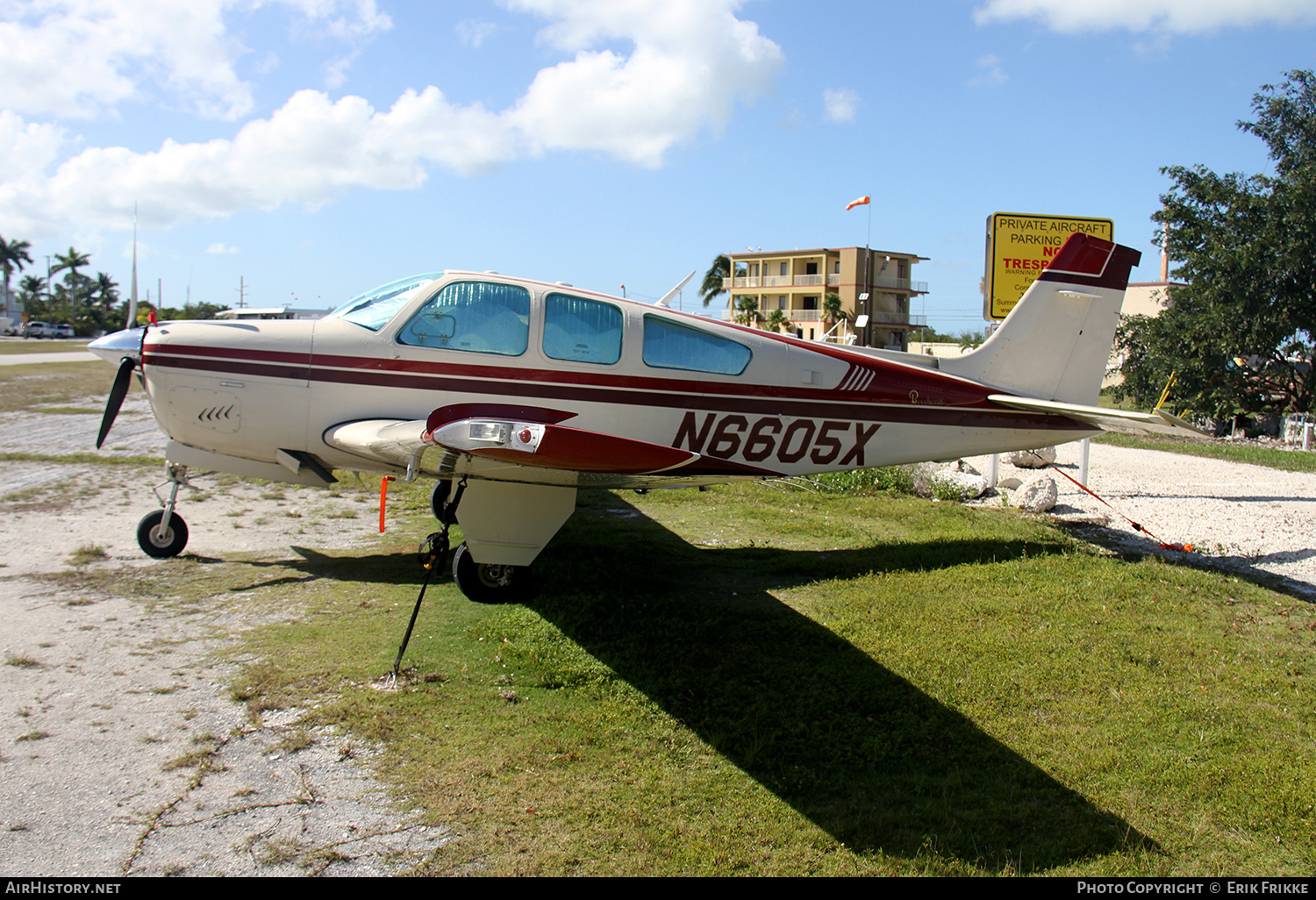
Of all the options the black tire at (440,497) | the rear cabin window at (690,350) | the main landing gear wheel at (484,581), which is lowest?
the main landing gear wheel at (484,581)

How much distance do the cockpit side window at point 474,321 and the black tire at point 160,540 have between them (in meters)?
3.04

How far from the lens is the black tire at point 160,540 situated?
7.13 metres

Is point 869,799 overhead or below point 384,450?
below

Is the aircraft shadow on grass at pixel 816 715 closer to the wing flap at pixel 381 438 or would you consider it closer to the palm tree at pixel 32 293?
the wing flap at pixel 381 438

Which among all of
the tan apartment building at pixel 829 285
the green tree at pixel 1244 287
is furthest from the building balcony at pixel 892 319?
the green tree at pixel 1244 287

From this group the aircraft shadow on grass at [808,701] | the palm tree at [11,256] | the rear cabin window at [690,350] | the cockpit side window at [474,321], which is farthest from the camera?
the palm tree at [11,256]

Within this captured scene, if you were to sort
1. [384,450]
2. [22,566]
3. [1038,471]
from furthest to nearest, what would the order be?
1. [1038,471]
2. [22,566]
3. [384,450]

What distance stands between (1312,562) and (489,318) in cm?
811

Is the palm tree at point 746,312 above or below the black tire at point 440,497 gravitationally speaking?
above

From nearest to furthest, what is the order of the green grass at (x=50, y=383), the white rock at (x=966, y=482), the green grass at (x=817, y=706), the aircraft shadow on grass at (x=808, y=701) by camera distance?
the green grass at (x=817, y=706)
the aircraft shadow on grass at (x=808, y=701)
the white rock at (x=966, y=482)
the green grass at (x=50, y=383)

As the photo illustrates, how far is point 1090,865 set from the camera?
11.0ft

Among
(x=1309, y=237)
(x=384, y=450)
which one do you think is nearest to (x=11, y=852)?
(x=384, y=450)
